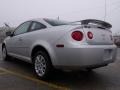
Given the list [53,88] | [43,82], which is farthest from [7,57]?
[53,88]

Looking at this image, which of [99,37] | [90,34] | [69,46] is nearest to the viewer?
[69,46]

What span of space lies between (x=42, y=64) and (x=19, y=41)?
5.41ft

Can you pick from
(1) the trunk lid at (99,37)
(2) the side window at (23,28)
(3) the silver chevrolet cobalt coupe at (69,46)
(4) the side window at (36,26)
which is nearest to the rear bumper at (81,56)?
(3) the silver chevrolet cobalt coupe at (69,46)

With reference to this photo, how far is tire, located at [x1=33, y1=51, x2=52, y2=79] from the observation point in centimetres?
518

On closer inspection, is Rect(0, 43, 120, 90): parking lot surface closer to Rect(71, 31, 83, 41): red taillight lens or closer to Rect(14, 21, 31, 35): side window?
Rect(71, 31, 83, 41): red taillight lens

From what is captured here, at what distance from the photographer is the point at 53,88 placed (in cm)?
473

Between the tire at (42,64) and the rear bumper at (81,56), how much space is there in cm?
31

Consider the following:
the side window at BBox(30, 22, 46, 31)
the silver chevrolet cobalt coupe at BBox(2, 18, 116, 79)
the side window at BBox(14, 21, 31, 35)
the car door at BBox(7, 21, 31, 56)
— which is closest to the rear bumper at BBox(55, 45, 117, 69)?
the silver chevrolet cobalt coupe at BBox(2, 18, 116, 79)

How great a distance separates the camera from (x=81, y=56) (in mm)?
4629

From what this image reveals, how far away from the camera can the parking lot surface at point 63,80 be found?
4836 mm

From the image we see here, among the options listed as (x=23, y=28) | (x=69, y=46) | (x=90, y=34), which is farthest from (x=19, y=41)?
(x=90, y=34)

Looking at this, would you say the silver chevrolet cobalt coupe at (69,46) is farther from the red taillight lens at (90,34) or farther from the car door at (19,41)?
the car door at (19,41)

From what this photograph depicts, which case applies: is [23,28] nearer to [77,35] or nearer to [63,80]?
[63,80]

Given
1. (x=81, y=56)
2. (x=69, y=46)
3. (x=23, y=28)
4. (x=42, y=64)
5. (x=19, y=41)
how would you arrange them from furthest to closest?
(x=23, y=28) → (x=19, y=41) → (x=42, y=64) → (x=69, y=46) → (x=81, y=56)
